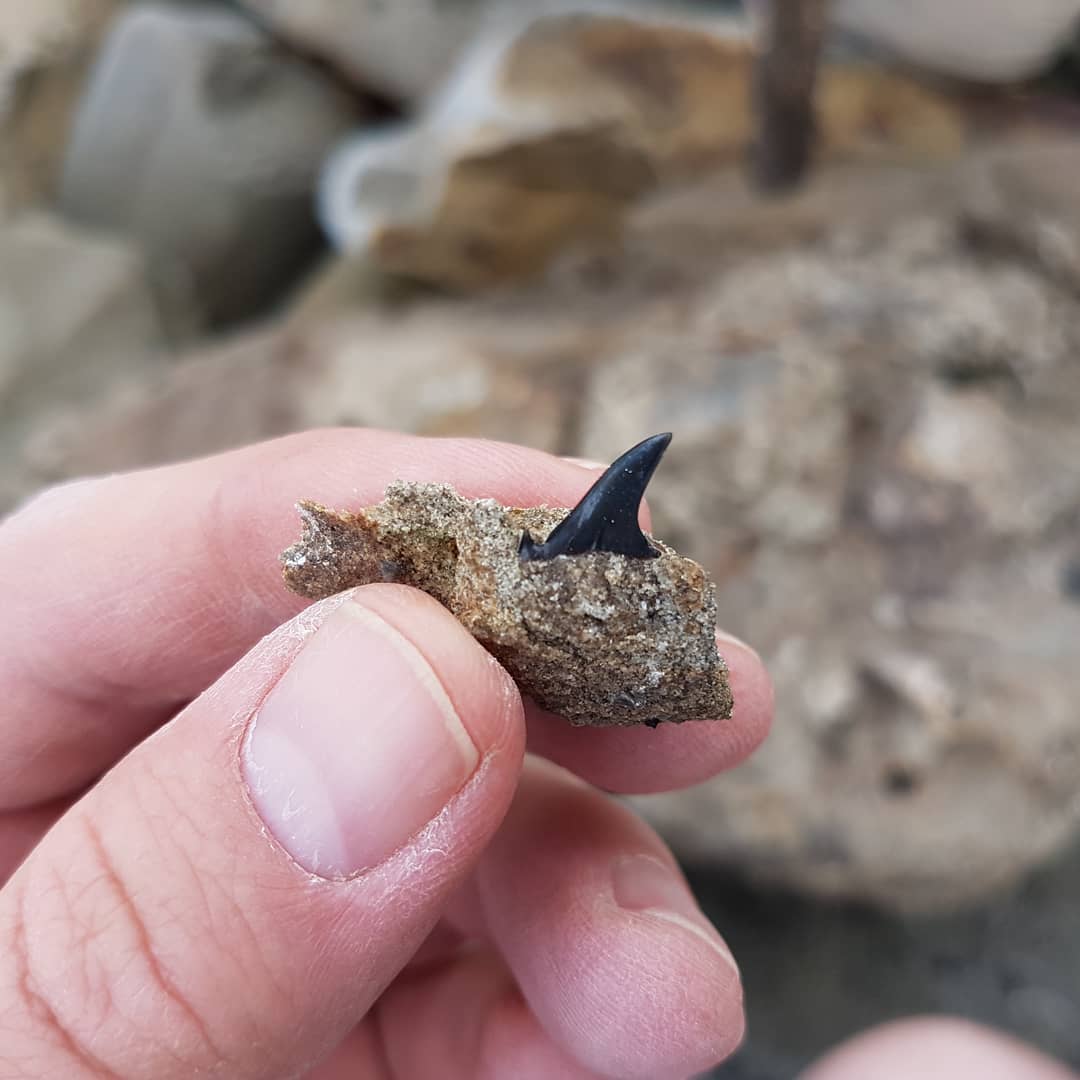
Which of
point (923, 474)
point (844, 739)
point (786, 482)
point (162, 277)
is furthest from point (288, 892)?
point (162, 277)

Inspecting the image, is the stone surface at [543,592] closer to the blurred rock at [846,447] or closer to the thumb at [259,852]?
the thumb at [259,852]

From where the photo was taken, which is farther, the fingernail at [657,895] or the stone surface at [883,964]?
the stone surface at [883,964]

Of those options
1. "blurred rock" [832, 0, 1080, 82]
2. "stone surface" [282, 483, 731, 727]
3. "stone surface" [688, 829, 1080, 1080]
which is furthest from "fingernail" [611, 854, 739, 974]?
"blurred rock" [832, 0, 1080, 82]

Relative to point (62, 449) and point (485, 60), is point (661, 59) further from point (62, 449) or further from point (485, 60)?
point (62, 449)

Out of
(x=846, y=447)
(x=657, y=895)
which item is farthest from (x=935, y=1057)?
(x=846, y=447)

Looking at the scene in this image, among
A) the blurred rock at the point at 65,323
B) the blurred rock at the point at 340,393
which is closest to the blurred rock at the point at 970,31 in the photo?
the blurred rock at the point at 340,393

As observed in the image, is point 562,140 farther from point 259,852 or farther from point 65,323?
point 259,852
